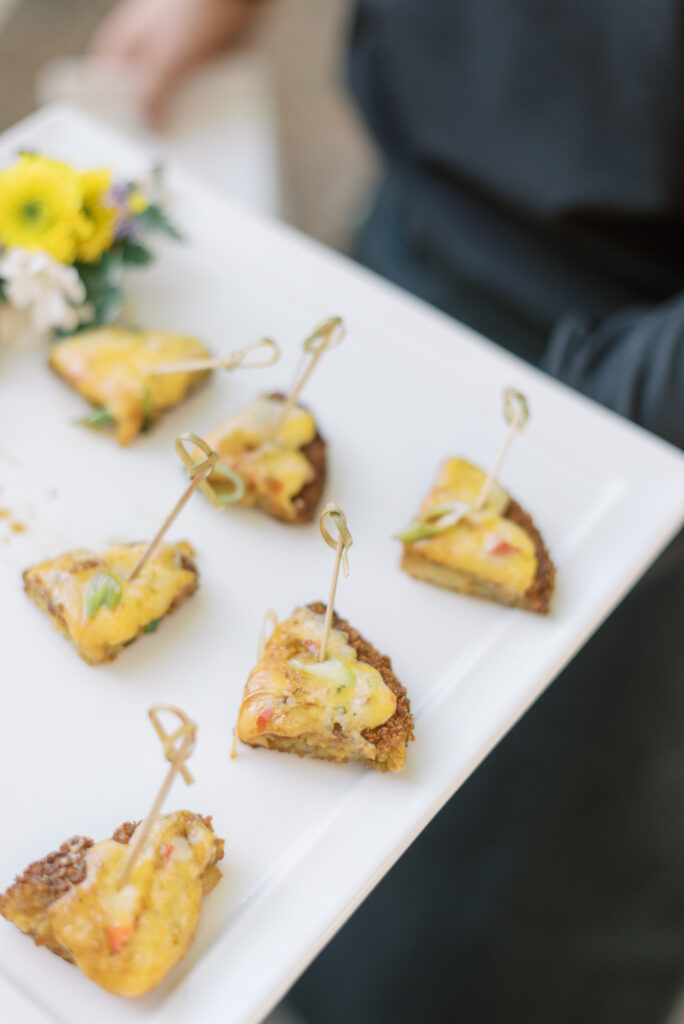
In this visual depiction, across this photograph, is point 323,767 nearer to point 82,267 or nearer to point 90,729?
point 90,729

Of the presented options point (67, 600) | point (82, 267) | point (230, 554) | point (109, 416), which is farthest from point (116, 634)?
point (82, 267)

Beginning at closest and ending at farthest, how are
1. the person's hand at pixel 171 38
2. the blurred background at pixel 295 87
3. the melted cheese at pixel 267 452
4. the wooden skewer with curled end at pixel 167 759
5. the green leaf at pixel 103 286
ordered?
the wooden skewer with curled end at pixel 167 759 < the melted cheese at pixel 267 452 < the green leaf at pixel 103 286 < the person's hand at pixel 171 38 < the blurred background at pixel 295 87

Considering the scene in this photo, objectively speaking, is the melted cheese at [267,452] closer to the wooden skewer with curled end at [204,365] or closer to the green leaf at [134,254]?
the wooden skewer with curled end at [204,365]

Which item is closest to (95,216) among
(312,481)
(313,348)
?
(313,348)

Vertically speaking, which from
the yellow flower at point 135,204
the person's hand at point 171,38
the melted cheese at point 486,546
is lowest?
the melted cheese at point 486,546

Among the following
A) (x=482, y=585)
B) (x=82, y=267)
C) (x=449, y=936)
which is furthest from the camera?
(x=449, y=936)

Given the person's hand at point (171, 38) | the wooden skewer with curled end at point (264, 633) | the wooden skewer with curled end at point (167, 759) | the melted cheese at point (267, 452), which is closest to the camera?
the wooden skewer with curled end at point (167, 759)

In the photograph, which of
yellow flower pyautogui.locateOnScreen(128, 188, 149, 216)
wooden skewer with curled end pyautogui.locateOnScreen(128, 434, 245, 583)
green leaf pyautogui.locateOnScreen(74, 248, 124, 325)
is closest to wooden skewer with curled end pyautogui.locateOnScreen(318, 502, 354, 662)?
wooden skewer with curled end pyautogui.locateOnScreen(128, 434, 245, 583)

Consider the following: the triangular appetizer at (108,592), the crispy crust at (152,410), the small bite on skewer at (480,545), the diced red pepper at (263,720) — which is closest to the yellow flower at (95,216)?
the crispy crust at (152,410)
